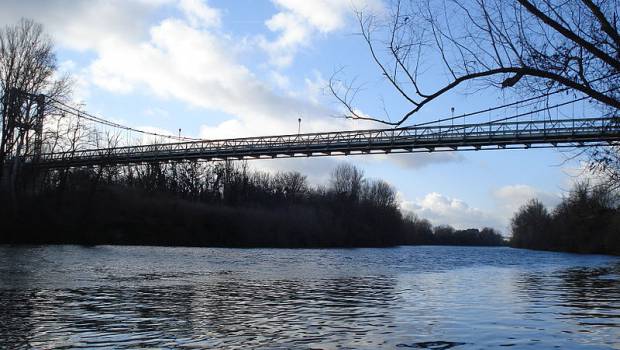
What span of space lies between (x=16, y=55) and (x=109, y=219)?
17.6m

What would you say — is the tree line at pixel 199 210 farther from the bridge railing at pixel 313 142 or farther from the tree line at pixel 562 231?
the tree line at pixel 562 231

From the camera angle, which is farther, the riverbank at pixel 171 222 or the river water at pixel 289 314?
the riverbank at pixel 171 222

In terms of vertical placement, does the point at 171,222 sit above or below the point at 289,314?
above

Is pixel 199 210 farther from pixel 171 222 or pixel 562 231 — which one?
pixel 562 231

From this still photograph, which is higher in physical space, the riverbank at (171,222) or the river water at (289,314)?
the riverbank at (171,222)

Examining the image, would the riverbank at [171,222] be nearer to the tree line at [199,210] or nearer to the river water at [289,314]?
the tree line at [199,210]

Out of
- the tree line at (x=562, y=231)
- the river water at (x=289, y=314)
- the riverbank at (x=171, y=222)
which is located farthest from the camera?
the tree line at (x=562, y=231)

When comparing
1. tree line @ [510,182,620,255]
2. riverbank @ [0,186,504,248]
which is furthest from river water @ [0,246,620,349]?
riverbank @ [0,186,504,248]

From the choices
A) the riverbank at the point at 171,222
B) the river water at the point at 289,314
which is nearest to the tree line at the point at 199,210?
the riverbank at the point at 171,222

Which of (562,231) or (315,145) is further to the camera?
(562,231)

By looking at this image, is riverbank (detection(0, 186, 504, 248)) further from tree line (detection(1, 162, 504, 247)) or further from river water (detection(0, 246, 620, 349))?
river water (detection(0, 246, 620, 349))

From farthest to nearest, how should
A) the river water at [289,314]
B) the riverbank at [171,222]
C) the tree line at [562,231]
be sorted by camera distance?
the tree line at [562,231] < the riverbank at [171,222] < the river water at [289,314]

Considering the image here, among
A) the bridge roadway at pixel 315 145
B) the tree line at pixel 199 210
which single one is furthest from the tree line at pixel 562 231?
the tree line at pixel 199 210

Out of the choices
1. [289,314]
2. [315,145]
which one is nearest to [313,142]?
[315,145]
